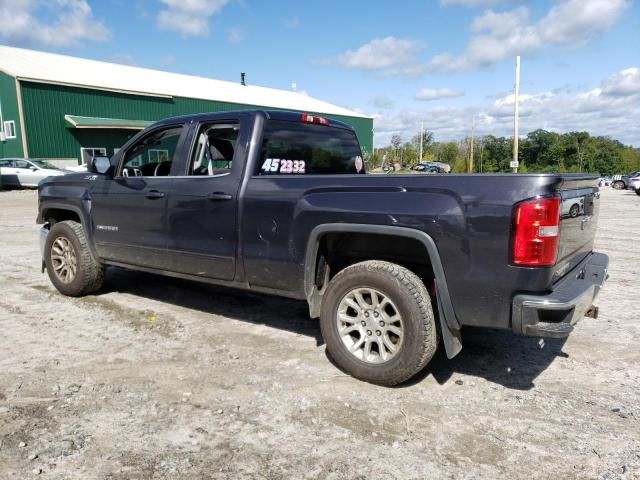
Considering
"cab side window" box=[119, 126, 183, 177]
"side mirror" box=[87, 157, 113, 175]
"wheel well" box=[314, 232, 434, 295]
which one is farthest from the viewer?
"side mirror" box=[87, 157, 113, 175]

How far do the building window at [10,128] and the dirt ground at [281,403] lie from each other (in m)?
26.5

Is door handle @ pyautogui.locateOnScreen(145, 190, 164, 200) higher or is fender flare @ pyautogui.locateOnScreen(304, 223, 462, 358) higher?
door handle @ pyautogui.locateOnScreen(145, 190, 164, 200)

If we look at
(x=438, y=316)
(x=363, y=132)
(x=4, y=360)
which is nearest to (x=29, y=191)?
A: (x=4, y=360)

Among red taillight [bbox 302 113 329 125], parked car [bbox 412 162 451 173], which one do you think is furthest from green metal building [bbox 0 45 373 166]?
red taillight [bbox 302 113 329 125]

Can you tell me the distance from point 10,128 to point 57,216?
26.2 metres

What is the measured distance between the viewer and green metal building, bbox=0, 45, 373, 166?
26.7 meters

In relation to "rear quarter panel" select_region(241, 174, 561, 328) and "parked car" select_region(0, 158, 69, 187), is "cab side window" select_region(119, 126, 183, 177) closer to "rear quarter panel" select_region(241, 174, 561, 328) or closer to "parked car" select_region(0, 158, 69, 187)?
"rear quarter panel" select_region(241, 174, 561, 328)

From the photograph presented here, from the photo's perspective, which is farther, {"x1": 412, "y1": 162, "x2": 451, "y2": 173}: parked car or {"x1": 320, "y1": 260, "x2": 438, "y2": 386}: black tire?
{"x1": 412, "y1": 162, "x2": 451, "y2": 173}: parked car

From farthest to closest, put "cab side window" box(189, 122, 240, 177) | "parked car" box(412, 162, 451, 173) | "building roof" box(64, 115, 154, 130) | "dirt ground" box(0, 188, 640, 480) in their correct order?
1. "building roof" box(64, 115, 154, 130)
2. "parked car" box(412, 162, 451, 173)
3. "cab side window" box(189, 122, 240, 177)
4. "dirt ground" box(0, 188, 640, 480)

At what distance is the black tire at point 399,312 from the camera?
3301 millimetres

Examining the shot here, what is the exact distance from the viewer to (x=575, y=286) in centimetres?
326

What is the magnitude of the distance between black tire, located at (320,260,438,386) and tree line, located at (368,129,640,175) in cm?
6049

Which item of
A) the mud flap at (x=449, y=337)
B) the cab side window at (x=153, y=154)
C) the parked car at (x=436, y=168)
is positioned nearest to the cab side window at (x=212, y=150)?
the cab side window at (x=153, y=154)

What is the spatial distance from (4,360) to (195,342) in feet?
4.74
